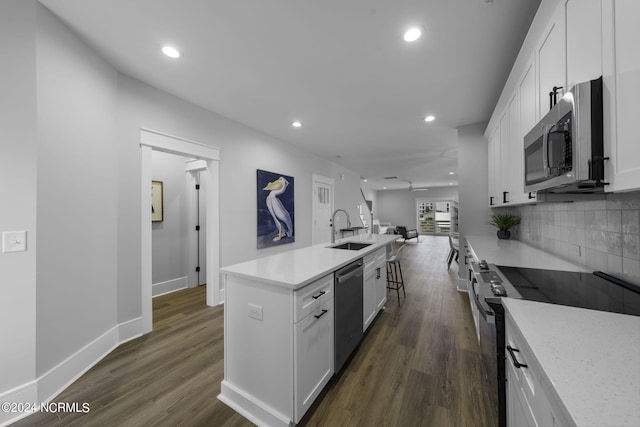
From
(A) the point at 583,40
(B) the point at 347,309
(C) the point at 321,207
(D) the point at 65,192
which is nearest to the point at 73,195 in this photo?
(D) the point at 65,192

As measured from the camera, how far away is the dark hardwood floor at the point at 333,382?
152 cm

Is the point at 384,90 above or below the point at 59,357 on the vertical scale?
above

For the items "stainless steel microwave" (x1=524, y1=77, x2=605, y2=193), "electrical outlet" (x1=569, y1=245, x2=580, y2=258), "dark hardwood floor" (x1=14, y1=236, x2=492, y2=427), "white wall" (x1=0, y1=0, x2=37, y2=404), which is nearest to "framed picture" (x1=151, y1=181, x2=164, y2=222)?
"dark hardwood floor" (x1=14, y1=236, x2=492, y2=427)

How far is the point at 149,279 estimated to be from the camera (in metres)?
2.62

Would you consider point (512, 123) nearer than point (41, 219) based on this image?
No

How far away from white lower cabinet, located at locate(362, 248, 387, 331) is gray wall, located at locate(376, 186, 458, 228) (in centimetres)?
1057

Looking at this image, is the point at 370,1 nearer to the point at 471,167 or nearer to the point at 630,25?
the point at 630,25

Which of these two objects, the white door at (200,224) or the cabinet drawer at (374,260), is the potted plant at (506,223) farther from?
the white door at (200,224)

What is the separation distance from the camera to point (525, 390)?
856 millimetres

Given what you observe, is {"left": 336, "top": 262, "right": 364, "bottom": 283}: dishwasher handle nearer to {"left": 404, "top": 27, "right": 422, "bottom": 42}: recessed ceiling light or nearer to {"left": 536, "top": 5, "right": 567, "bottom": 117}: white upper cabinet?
{"left": 536, "top": 5, "right": 567, "bottom": 117}: white upper cabinet

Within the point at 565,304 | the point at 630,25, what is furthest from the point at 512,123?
the point at 565,304

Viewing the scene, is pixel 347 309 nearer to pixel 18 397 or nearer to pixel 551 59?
pixel 551 59

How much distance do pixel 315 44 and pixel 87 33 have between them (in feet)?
5.85

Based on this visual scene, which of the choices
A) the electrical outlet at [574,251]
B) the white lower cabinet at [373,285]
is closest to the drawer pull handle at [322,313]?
the white lower cabinet at [373,285]
